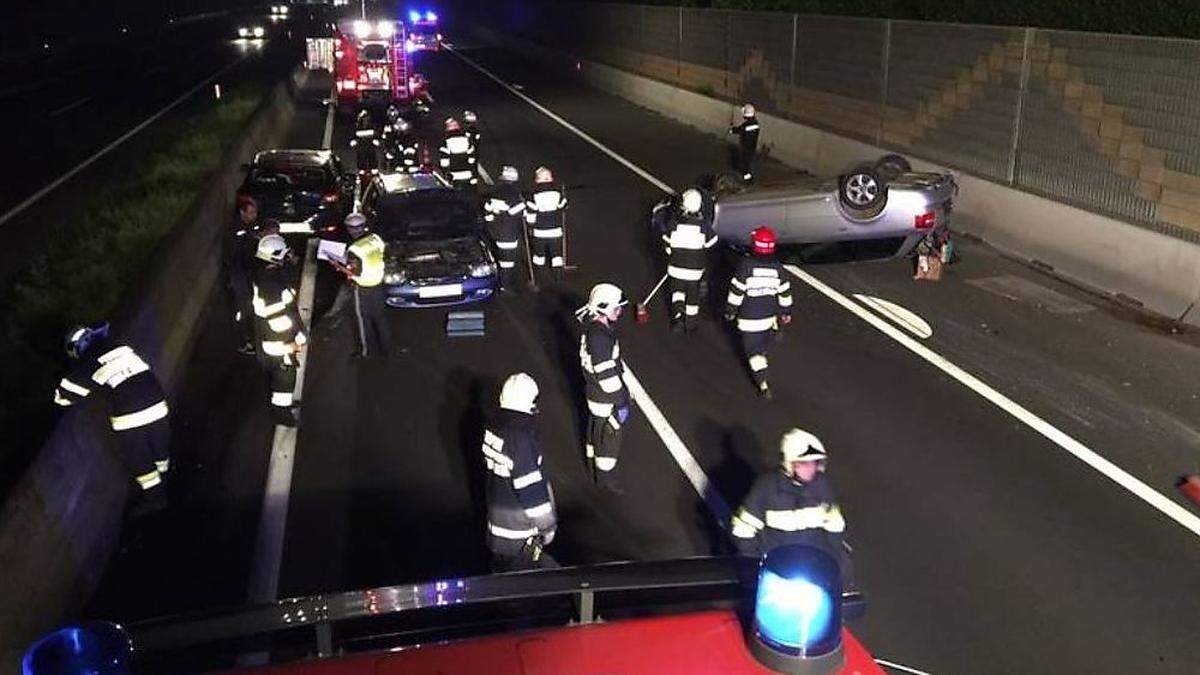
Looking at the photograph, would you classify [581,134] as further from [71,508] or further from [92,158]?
[71,508]

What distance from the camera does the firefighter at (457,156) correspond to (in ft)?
55.8

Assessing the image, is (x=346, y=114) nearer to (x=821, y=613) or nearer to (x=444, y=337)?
(x=444, y=337)

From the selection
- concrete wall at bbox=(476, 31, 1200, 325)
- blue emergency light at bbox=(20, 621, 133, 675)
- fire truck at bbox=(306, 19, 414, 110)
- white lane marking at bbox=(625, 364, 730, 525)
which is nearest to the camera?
blue emergency light at bbox=(20, 621, 133, 675)

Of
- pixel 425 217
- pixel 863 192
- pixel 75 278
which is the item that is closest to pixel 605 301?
pixel 425 217

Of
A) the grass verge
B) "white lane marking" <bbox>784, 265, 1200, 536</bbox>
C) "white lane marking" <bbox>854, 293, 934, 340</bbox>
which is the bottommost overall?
"white lane marking" <bbox>784, 265, 1200, 536</bbox>

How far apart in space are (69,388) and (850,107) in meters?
18.6

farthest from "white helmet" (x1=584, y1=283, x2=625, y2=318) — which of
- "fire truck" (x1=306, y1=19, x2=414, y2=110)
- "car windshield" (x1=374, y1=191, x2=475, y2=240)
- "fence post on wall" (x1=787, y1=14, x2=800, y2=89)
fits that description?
"fire truck" (x1=306, y1=19, x2=414, y2=110)

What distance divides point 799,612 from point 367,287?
885 cm

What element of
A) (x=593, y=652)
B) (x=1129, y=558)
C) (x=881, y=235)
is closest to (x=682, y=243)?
(x=881, y=235)

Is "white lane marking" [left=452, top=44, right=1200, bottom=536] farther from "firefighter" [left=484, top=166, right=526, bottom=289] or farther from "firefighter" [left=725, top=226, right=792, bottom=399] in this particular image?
"firefighter" [left=484, top=166, right=526, bottom=289]

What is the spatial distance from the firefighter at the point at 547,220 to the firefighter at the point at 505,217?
22cm

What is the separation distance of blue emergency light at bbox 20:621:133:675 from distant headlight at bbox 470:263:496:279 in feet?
33.3

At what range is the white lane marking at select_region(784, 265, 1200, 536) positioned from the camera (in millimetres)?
7875

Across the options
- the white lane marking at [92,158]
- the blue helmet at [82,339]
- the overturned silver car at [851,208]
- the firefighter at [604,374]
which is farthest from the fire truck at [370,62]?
the firefighter at [604,374]
